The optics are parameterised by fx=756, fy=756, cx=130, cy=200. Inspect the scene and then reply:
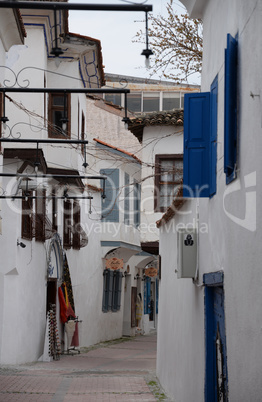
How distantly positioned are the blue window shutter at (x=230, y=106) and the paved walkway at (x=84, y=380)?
24.0 ft

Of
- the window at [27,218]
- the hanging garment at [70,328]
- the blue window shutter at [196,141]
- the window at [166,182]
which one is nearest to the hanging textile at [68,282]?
the hanging garment at [70,328]

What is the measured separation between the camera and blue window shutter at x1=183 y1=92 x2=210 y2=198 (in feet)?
30.0

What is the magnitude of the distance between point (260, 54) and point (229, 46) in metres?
1.09

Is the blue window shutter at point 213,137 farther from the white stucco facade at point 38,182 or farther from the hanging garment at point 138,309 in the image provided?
the hanging garment at point 138,309

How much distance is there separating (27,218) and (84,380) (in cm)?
550

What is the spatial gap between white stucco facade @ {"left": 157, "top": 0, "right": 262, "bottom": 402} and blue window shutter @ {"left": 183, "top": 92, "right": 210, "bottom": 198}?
350 mm

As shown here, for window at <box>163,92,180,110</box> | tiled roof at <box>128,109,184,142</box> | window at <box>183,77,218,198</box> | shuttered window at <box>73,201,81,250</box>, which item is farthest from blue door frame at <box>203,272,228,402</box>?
window at <box>163,92,180,110</box>

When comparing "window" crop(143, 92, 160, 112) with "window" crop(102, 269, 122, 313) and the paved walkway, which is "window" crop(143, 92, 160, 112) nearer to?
"window" crop(102, 269, 122, 313)

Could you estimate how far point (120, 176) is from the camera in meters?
31.6

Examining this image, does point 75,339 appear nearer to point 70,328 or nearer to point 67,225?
point 70,328

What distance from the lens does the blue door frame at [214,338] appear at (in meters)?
8.70

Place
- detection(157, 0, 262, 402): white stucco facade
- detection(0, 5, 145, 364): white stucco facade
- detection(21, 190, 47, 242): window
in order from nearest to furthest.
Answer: detection(157, 0, 262, 402): white stucco facade < detection(0, 5, 145, 364): white stucco facade < detection(21, 190, 47, 242): window

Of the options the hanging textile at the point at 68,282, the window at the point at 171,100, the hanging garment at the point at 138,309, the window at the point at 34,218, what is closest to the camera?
the window at the point at 34,218

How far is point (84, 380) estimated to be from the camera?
16984 millimetres
